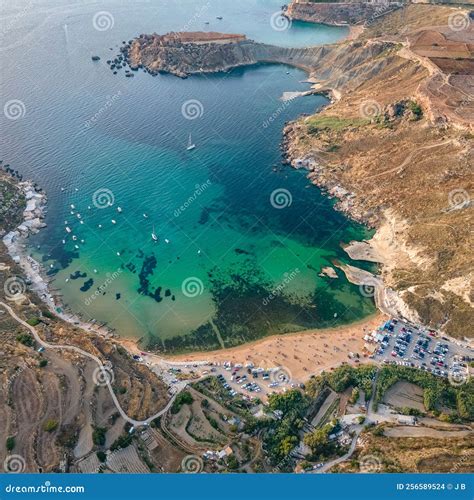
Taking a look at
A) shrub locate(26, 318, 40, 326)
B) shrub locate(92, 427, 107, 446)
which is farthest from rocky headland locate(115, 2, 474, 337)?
shrub locate(26, 318, 40, 326)

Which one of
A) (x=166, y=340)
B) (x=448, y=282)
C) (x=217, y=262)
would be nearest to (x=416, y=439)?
(x=448, y=282)

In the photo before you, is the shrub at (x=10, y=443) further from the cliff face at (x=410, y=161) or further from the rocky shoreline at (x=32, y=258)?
the cliff face at (x=410, y=161)

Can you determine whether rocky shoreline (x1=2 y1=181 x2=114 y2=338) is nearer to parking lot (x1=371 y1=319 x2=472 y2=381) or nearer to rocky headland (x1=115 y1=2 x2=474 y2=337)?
parking lot (x1=371 y1=319 x2=472 y2=381)

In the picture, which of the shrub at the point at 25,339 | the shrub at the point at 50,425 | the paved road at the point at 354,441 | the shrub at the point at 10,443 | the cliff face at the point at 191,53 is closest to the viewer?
the shrub at the point at 10,443

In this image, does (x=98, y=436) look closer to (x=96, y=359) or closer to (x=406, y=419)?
(x=96, y=359)

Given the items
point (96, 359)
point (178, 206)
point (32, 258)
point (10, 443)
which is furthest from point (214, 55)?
point (10, 443)


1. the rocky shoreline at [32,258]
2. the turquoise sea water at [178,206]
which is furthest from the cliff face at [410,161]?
the rocky shoreline at [32,258]
